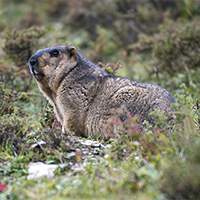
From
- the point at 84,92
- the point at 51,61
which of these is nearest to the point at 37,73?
the point at 51,61

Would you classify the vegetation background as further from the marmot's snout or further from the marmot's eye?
the marmot's eye

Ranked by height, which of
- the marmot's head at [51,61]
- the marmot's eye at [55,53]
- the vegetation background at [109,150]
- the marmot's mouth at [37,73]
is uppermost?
the marmot's eye at [55,53]

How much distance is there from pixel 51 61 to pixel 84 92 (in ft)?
2.96

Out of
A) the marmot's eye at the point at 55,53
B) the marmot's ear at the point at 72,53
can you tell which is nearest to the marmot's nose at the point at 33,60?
the marmot's eye at the point at 55,53

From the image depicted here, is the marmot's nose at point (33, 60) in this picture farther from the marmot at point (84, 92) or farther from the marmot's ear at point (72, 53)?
the marmot's ear at point (72, 53)

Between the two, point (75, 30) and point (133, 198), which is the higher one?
point (75, 30)

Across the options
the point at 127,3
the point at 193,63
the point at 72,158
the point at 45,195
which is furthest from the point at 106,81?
the point at 127,3

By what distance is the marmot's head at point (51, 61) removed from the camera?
5984mm

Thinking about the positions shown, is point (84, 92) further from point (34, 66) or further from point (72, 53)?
point (34, 66)

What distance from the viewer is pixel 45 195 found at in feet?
11.4

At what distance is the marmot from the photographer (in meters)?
5.68

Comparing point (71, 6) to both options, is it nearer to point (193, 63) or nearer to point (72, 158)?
point (193, 63)

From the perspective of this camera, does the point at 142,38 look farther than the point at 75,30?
No

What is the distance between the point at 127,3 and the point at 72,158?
11.1 m
